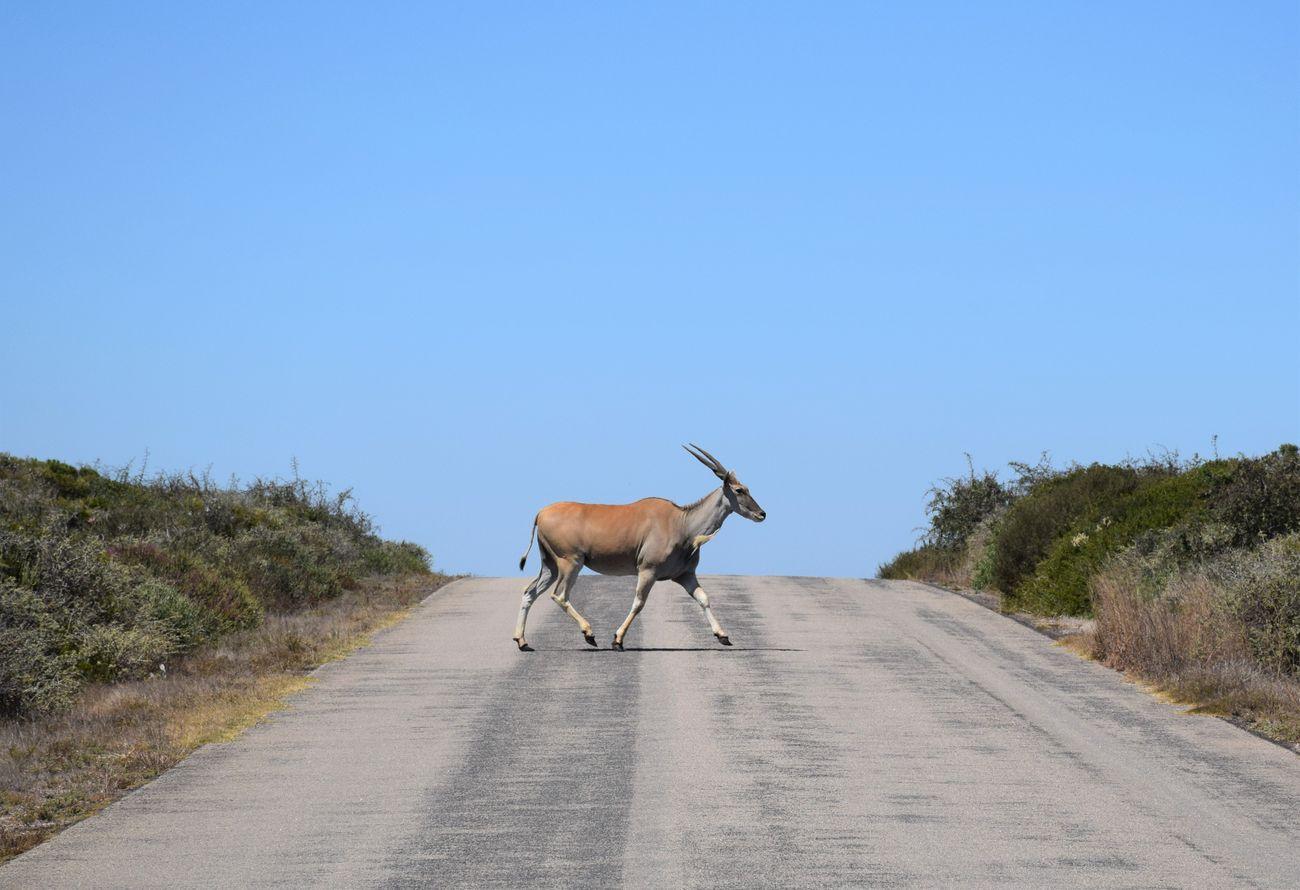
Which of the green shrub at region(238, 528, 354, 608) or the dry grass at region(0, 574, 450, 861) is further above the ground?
the green shrub at region(238, 528, 354, 608)

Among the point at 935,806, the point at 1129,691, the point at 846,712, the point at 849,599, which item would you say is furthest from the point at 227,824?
the point at 849,599

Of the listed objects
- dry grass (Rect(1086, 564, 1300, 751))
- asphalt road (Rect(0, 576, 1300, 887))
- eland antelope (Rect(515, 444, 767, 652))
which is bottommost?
asphalt road (Rect(0, 576, 1300, 887))

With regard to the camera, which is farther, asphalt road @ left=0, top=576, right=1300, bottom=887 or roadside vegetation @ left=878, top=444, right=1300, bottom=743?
roadside vegetation @ left=878, top=444, right=1300, bottom=743

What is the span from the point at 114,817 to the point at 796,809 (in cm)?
485

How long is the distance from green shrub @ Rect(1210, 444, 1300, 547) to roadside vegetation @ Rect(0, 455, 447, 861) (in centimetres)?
1327

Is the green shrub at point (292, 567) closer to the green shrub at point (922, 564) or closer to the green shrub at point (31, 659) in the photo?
the green shrub at point (31, 659)

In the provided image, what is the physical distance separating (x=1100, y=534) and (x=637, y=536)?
10707 mm

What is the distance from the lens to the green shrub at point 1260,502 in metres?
24.4

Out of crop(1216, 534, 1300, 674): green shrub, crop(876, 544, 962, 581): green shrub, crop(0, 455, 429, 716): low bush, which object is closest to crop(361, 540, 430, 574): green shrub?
crop(0, 455, 429, 716): low bush

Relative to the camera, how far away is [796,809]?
11.5 meters

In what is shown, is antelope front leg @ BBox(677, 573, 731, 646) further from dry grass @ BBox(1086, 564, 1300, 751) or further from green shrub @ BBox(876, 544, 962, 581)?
green shrub @ BBox(876, 544, 962, 581)

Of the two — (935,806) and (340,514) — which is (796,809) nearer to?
(935,806)

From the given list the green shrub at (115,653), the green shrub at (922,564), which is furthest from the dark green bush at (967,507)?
the green shrub at (115,653)

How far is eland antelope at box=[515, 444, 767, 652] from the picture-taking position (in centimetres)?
2169
